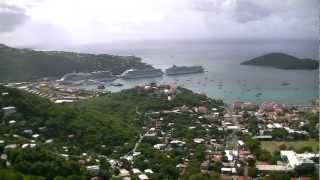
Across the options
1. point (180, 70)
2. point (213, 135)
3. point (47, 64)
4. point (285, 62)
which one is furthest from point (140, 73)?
point (213, 135)

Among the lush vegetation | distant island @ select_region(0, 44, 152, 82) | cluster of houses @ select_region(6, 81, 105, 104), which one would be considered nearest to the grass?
the lush vegetation

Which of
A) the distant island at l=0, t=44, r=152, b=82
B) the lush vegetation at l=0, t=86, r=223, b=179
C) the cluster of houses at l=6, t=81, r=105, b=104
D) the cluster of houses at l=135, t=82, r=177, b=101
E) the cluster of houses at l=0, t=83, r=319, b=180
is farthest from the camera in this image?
the distant island at l=0, t=44, r=152, b=82

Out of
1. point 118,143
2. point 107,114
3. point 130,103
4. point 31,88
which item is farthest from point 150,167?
point 31,88

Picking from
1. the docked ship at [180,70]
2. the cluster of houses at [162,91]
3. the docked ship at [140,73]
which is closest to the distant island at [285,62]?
the docked ship at [180,70]

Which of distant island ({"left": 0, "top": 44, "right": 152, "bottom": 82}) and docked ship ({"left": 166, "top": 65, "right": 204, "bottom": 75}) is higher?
distant island ({"left": 0, "top": 44, "right": 152, "bottom": 82})

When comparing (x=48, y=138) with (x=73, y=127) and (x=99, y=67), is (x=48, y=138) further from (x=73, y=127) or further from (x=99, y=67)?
(x=99, y=67)

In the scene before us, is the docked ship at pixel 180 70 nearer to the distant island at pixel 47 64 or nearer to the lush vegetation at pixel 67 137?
the distant island at pixel 47 64

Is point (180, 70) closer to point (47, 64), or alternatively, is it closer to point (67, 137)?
point (47, 64)

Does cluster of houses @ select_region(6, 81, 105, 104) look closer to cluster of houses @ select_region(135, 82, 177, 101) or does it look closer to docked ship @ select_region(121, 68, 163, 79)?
cluster of houses @ select_region(135, 82, 177, 101)
